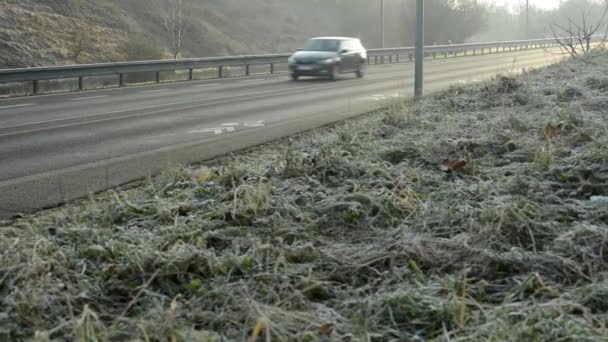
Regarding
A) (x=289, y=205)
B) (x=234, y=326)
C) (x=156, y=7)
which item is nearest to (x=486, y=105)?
(x=289, y=205)

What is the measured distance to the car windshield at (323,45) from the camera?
29.8m

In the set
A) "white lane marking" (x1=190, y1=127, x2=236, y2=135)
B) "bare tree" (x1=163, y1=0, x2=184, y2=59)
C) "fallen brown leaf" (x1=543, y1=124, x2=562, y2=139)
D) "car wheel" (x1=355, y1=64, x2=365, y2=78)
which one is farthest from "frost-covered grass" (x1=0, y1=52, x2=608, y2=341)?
"bare tree" (x1=163, y1=0, x2=184, y2=59)

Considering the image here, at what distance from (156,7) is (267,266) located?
51.0 meters

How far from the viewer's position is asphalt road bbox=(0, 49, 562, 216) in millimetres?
9414

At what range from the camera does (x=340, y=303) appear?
4.14 meters

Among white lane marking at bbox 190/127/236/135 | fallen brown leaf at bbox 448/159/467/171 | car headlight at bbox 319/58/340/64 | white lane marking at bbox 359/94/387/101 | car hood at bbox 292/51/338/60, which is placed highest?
car hood at bbox 292/51/338/60

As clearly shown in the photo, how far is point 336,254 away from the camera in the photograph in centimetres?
486

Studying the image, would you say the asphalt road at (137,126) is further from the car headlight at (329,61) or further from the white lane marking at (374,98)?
the car headlight at (329,61)

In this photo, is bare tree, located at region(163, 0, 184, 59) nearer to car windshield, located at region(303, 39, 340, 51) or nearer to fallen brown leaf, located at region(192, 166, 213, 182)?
car windshield, located at region(303, 39, 340, 51)

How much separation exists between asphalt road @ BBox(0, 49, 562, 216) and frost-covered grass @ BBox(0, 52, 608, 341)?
7.55 ft

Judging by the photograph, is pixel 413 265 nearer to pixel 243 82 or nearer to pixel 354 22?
pixel 243 82

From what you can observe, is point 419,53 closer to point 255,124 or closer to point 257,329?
point 255,124

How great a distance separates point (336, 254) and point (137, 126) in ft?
33.6

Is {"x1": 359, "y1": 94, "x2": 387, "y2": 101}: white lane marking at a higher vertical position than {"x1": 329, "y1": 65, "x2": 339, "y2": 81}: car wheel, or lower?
lower
